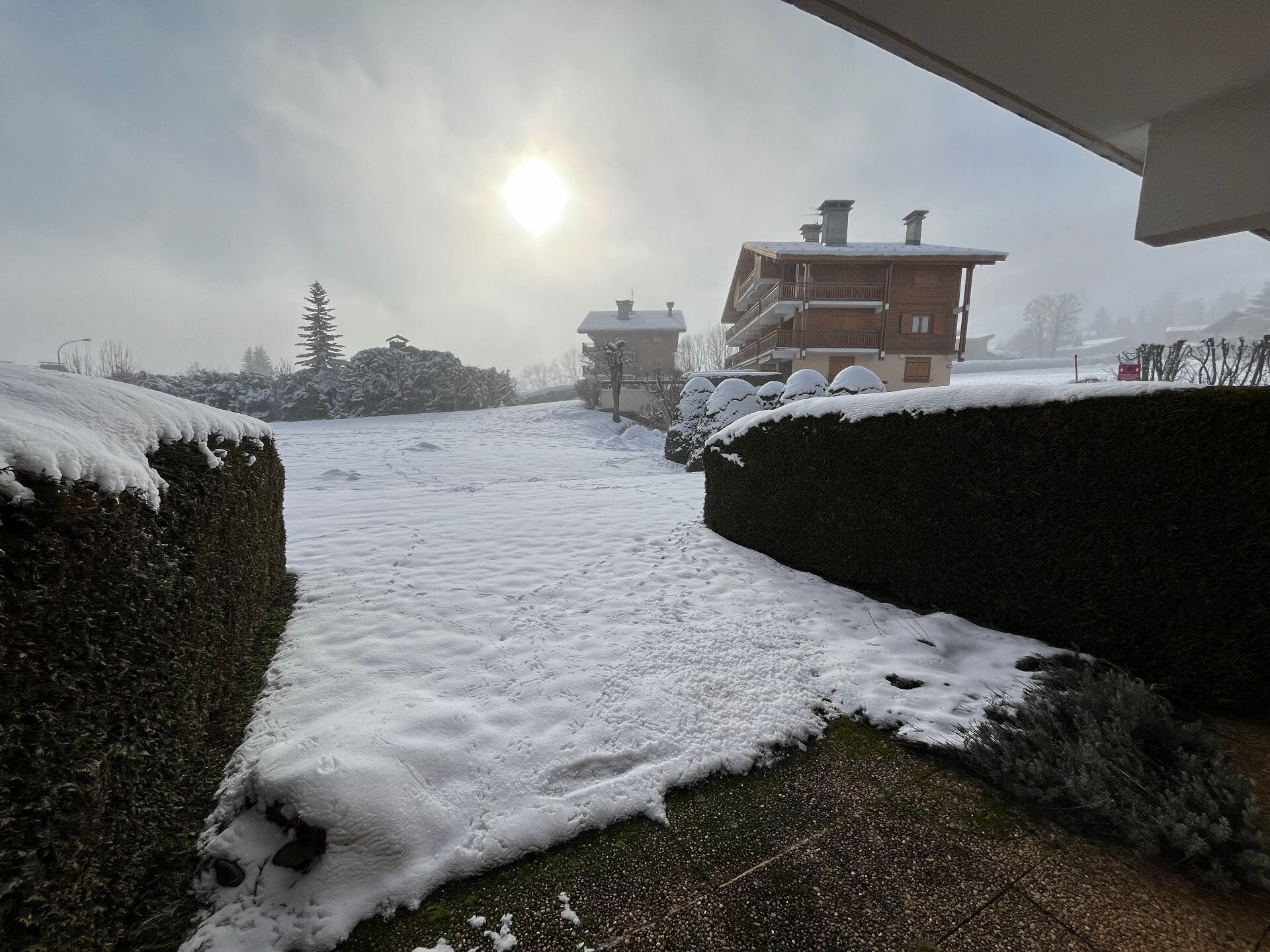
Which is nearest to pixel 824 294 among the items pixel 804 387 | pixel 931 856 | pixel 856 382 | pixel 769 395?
pixel 769 395

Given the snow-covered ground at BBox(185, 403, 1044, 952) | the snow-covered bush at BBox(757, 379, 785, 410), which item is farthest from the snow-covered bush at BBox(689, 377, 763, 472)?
the snow-covered ground at BBox(185, 403, 1044, 952)

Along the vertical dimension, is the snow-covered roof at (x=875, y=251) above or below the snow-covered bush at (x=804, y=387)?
above

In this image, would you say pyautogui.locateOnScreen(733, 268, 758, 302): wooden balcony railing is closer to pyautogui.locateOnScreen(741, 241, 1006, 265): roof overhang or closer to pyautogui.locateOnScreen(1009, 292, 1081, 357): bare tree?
pyautogui.locateOnScreen(741, 241, 1006, 265): roof overhang

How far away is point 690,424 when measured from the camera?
14.6 m

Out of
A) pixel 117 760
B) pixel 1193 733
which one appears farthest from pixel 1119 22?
pixel 117 760

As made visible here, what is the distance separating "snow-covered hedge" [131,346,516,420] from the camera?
70.0ft

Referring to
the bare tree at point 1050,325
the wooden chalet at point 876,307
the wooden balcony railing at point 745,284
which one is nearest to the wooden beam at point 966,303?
the wooden chalet at point 876,307

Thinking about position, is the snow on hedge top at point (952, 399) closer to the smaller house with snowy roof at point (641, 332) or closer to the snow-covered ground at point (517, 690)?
the snow-covered ground at point (517, 690)

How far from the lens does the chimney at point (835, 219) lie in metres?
25.3

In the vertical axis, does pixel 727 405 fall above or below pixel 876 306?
below

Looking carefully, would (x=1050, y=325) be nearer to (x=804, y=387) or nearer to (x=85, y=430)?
(x=804, y=387)

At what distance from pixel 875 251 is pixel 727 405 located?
16.5m

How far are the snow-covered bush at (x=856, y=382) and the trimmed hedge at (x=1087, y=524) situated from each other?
6.82m

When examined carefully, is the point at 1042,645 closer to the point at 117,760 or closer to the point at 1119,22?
the point at 1119,22
